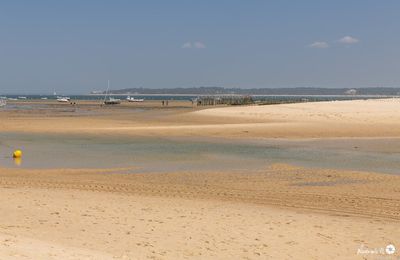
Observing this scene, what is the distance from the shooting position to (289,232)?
9.13m

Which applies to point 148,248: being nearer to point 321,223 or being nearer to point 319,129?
point 321,223

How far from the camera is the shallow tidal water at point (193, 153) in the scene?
715 inches

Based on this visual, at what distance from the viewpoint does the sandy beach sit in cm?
806

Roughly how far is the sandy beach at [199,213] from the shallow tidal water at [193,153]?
1294 mm

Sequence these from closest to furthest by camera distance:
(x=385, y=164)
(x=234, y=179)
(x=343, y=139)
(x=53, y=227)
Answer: (x=53, y=227), (x=234, y=179), (x=385, y=164), (x=343, y=139)

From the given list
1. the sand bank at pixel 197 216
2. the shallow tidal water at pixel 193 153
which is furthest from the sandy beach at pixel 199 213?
the shallow tidal water at pixel 193 153

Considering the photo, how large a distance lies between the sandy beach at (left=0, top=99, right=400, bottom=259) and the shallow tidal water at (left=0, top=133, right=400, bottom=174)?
1294 mm

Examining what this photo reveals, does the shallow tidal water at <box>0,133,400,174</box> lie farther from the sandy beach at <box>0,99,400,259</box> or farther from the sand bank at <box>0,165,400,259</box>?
the sand bank at <box>0,165,400,259</box>

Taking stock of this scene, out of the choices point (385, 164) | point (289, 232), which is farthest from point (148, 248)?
point (385, 164)

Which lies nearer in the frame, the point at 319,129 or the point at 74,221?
the point at 74,221

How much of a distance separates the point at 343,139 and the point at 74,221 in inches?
788

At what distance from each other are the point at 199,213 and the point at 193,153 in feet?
36.9

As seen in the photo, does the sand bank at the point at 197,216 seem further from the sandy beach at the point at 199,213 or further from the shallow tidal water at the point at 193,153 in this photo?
the shallow tidal water at the point at 193,153

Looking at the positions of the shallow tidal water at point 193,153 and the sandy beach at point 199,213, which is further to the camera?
the shallow tidal water at point 193,153
